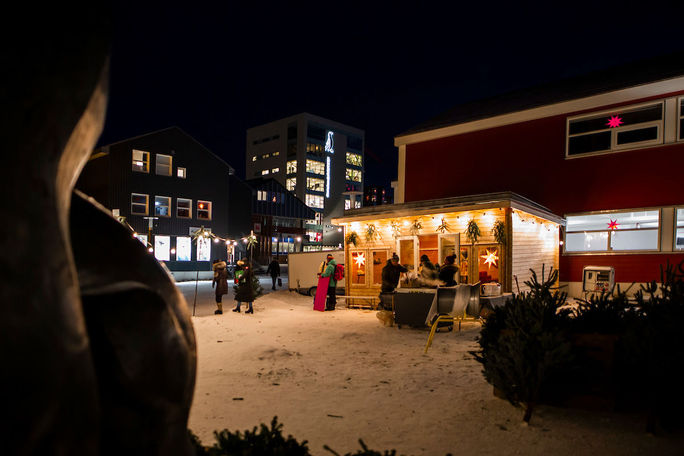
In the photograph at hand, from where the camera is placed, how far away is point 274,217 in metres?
48.2

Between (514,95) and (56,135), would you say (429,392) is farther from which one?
(514,95)

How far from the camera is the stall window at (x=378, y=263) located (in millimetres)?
15352

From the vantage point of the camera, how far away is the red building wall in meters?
15.5

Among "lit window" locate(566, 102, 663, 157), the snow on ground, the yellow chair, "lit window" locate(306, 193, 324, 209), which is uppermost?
"lit window" locate(306, 193, 324, 209)

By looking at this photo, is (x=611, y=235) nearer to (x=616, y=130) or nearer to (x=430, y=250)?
(x=616, y=130)

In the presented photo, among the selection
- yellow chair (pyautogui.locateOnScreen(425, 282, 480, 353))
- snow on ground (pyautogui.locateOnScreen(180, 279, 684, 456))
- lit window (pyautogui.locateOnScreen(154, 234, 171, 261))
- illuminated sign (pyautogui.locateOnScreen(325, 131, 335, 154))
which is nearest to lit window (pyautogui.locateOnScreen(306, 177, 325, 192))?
illuminated sign (pyautogui.locateOnScreen(325, 131, 335, 154))

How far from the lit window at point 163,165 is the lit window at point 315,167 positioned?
41.4m

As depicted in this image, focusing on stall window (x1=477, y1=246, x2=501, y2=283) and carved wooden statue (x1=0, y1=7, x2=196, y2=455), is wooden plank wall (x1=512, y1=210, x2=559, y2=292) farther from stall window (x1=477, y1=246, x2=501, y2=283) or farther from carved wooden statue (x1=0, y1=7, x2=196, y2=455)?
carved wooden statue (x1=0, y1=7, x2=196, y2=455)

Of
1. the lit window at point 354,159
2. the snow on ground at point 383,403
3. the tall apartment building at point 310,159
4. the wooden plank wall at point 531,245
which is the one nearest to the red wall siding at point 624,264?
the wooden plank wall at point 531,245

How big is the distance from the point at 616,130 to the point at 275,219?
3676 cm

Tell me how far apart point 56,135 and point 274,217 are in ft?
156

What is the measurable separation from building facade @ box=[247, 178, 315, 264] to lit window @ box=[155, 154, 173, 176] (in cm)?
1463

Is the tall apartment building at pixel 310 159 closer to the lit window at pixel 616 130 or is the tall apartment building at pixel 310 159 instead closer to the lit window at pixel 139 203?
the lit window at pixel 139 203

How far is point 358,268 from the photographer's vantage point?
51.8 feet
